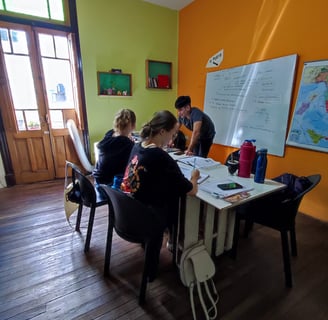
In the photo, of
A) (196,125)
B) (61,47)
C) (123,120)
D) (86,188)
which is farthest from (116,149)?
(61,47)

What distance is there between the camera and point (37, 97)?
10.4ft

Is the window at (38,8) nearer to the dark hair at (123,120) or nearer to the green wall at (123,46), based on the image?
the green wall at (123,46)

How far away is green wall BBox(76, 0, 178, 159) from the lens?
327cm

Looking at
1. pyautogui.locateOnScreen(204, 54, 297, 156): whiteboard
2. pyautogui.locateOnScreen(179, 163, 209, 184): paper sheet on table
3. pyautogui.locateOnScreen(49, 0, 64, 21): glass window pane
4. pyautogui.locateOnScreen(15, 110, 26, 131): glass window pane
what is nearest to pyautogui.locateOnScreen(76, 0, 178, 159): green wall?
pyautogui.locateOnScreen(49, 0, 64, 21): glass window pane

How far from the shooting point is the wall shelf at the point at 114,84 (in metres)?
3.53

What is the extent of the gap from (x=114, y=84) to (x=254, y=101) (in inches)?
91.1

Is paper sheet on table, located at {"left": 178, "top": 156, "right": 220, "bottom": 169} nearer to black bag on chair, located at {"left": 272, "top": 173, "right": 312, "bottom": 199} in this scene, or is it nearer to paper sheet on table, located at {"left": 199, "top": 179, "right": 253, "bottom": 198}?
paper sheet on table, located at {"left": 199, "top": 179, "right": 253, "bottom": 198}

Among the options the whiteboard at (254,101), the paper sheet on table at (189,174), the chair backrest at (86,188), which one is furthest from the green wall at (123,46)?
the paper sheet on table at (189,174)

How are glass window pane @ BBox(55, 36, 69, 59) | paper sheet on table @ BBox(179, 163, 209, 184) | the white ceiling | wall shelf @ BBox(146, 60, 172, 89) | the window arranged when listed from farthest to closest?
wall shelf @ BBox(146, 60, 172, 89) < the white ceiling < glass window pane @ BBox(55, 36, 69, 59) < the window < paper sheet on table @ BBox(179, 163, 209, 184)

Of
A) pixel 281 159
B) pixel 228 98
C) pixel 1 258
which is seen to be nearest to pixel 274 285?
pixel 281 159

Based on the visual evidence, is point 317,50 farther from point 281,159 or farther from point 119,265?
point 119,265

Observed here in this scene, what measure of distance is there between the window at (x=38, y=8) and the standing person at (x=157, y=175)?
2.96 metres

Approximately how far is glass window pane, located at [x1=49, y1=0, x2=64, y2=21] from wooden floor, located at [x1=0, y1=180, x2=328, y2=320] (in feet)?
9.49

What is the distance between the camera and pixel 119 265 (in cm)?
167
